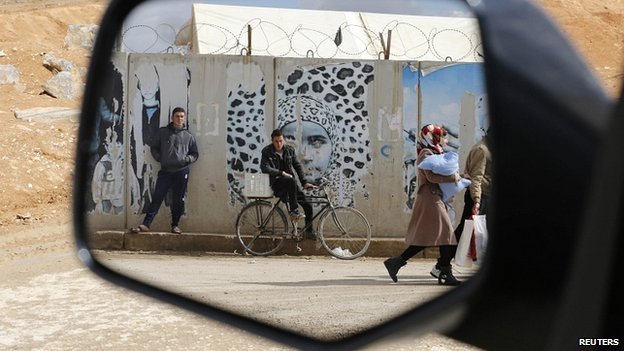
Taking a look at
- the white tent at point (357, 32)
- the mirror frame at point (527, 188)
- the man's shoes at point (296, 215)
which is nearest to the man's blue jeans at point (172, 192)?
the man's shoes at point (296, 215)

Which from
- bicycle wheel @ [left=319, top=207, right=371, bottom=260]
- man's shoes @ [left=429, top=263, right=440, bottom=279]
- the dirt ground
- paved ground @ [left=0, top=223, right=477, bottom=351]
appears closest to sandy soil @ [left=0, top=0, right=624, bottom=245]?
the dirt ground

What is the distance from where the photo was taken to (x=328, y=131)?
72.1 inches

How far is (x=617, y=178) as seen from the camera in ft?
3.40

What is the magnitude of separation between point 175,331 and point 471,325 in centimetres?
510

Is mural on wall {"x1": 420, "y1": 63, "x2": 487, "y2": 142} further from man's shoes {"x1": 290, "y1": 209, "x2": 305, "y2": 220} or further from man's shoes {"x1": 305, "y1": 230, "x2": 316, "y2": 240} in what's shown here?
man's shoes {"x1": 305, "y1": 230, "x2": 316, "y2": 240}

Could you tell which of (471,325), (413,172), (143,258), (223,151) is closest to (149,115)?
(223,151)

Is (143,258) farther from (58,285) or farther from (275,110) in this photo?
(58,285)

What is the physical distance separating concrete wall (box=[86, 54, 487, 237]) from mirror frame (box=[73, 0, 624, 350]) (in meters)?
0.06

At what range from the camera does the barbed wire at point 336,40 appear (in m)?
1.82

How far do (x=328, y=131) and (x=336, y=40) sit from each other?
1.65m

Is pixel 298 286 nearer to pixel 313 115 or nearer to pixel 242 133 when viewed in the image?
pixel 313 115

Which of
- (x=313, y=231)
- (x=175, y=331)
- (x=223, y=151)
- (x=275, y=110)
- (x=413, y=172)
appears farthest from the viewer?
(x=175, y=331)

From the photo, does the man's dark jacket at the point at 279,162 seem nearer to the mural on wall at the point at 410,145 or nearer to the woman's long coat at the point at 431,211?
the mural on wall at the point at 410,145

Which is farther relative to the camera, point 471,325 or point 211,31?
point 211,31
